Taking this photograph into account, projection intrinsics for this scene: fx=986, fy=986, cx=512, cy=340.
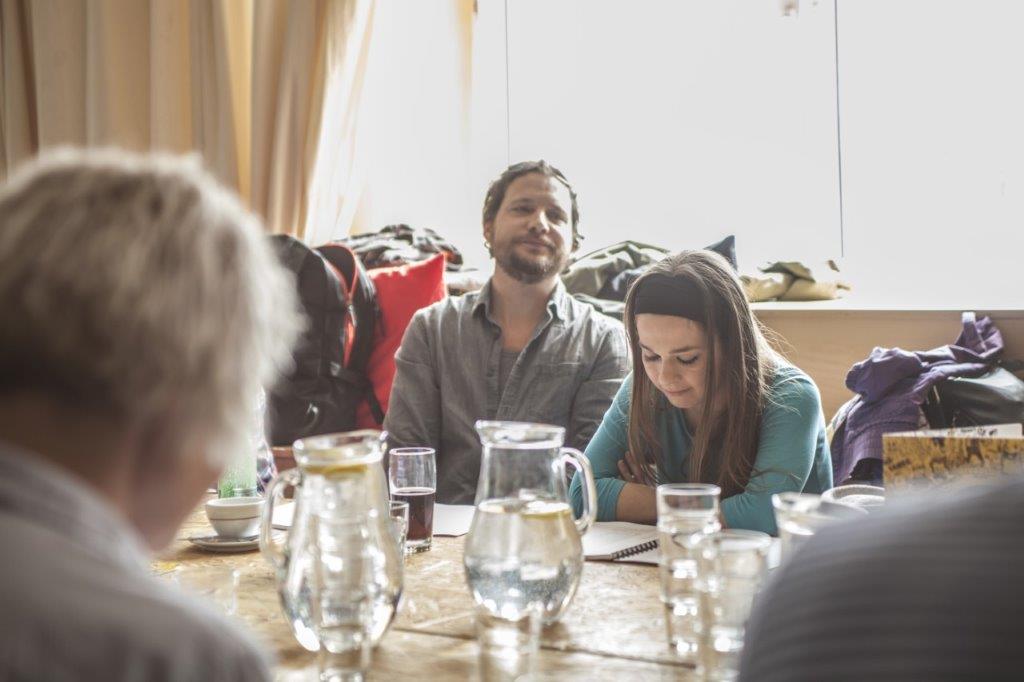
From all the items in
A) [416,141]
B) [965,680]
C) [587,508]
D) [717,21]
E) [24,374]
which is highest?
[717,21]

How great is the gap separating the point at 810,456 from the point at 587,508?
0.93 m

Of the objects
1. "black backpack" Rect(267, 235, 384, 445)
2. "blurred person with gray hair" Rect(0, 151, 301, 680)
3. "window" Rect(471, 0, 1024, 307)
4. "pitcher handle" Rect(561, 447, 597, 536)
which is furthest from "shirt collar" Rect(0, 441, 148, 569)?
"window" Rect(471, 0, 1024, 307)

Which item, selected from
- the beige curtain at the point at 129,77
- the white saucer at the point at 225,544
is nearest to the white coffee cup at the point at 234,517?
the white saucer at the point at 225,544

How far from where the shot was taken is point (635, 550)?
1.44 m

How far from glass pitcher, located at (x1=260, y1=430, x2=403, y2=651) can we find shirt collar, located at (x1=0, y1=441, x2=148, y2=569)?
1.46ft

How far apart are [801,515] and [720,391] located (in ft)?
3.71

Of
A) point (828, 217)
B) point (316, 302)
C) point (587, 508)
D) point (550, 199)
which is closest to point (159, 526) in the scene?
point (587, 508)

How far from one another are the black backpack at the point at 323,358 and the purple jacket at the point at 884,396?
1568 millimetres

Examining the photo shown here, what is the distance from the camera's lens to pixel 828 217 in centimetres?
354

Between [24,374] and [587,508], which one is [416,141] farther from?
[24,374]

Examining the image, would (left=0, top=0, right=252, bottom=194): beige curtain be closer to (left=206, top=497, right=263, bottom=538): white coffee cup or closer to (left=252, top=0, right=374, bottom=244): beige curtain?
(left=252, top=0, right=374, bottom=244): beige curtain

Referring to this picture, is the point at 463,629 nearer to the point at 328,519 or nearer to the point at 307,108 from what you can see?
the point at 328,519

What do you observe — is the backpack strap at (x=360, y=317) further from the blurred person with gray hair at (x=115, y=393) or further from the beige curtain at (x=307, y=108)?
the blurred person with gray hair at (x=115, y=393)

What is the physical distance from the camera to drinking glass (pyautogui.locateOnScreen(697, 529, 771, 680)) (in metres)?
0.91
